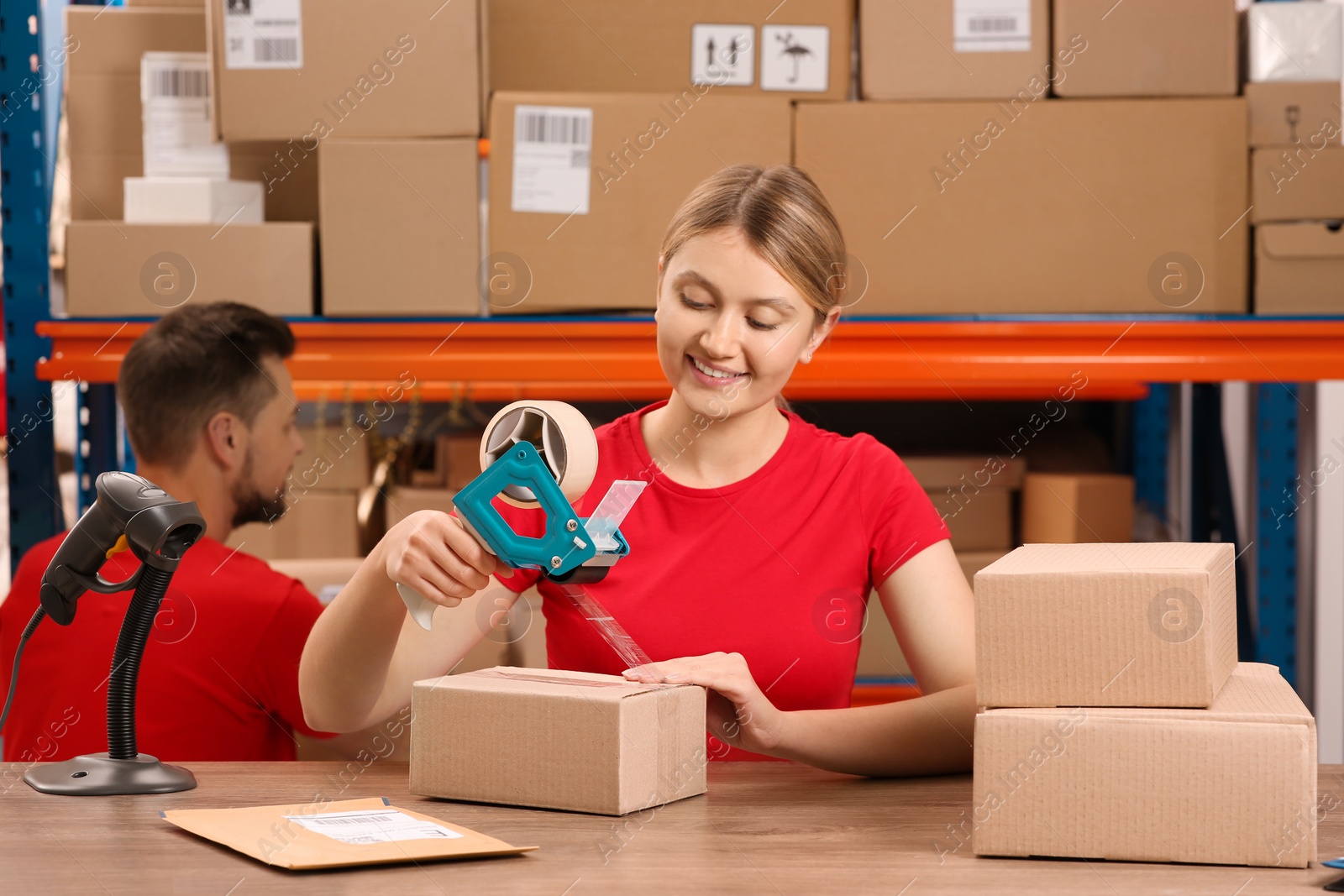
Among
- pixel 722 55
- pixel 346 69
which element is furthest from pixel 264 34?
pixel 722 55

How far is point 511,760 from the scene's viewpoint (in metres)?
1.05

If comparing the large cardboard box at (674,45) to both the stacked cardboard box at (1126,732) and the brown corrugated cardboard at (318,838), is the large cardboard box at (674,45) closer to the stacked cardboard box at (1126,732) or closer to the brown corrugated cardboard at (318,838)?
the stacked cardboard box at (1126,732)

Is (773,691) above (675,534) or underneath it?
underneath

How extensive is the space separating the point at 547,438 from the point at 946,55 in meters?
1.28

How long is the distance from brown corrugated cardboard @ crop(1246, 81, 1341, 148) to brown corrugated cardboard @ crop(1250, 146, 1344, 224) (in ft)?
0.05

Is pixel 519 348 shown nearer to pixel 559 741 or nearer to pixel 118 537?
pixel 118 537

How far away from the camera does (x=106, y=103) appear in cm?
209

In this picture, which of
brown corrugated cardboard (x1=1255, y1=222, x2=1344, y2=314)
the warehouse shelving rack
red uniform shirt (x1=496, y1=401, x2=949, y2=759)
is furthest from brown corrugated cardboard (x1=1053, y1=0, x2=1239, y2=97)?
red uniform shirt (x1=496, y1=401, x2=949, y2=759)

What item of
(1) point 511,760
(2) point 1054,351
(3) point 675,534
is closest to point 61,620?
(1) point 511,760

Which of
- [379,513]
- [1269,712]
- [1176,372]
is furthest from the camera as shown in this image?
[379,513]

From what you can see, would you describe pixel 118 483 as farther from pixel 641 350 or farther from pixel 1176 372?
pixel 1176 372

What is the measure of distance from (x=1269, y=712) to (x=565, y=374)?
4.35ft

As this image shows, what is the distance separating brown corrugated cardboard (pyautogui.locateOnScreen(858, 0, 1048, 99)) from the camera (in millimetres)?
2002

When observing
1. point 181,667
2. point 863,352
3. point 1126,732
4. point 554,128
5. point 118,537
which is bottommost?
point 181,667
